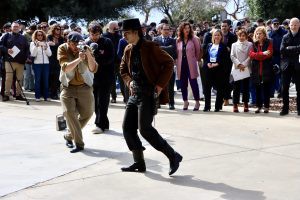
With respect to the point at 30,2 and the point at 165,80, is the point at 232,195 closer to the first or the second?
the point at 165,80

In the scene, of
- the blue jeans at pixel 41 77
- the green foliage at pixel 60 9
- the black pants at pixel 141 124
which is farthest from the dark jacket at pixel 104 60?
the green foliage at pixel 60 9

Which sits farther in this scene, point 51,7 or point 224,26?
point 51,7

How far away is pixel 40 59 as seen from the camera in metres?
12.8

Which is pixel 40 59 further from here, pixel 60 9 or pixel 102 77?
pixel 60 9

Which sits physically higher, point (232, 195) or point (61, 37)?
point (61, 37)

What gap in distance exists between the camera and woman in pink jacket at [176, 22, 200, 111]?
11.4 meters

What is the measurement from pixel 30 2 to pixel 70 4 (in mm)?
2334

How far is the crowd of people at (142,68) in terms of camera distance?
20.2 feet

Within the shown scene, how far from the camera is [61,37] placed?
522 inches

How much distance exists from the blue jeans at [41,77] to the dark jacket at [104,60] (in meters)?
4.36

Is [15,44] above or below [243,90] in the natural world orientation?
above

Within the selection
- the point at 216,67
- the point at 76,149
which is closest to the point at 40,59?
the point at 216,67

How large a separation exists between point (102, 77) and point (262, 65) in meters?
3.77

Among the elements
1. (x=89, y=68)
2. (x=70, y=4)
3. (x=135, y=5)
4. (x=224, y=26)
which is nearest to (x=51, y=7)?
(x=70, y=4)
